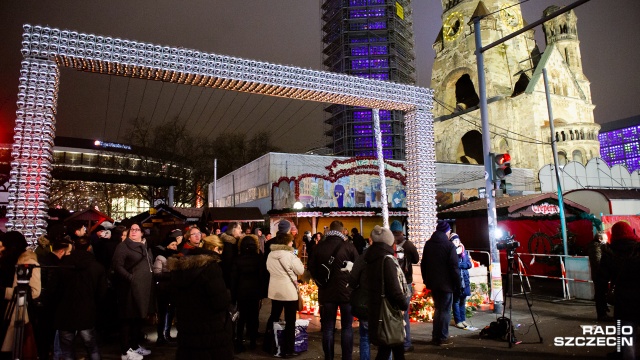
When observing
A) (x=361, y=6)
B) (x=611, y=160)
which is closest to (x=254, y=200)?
(x=361, y=6)

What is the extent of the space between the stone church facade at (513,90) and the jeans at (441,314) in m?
30.8

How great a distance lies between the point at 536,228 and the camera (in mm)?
16906

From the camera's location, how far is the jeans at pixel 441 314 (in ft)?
22.0

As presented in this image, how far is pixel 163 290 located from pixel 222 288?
3864 mm

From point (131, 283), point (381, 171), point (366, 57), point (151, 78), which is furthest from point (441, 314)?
point (366, 57)

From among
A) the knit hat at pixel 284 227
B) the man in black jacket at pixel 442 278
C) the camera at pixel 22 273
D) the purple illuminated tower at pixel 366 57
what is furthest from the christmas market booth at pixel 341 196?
the purple illuminated tower at pixel 366 57

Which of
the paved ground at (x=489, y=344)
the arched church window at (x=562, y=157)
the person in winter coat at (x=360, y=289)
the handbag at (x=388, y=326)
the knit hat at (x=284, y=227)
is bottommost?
the paved ground at (x=489, y=344)

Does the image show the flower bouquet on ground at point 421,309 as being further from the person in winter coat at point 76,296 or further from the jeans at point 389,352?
the person in winter coat at point 76,296

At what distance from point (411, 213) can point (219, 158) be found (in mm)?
48329

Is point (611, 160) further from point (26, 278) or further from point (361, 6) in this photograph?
point (26, 278)

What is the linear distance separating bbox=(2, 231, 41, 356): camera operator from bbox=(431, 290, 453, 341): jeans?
583cm

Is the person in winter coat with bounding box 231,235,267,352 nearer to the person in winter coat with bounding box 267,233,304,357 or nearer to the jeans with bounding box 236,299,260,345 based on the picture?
the jeans with bounding box 236,299,260,345

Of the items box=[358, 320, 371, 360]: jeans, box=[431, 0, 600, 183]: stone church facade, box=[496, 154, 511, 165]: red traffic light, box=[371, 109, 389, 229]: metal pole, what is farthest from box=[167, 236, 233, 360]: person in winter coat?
box=[431, 0, 600, 183]: stone church facade

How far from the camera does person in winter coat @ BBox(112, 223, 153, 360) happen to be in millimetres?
5762
